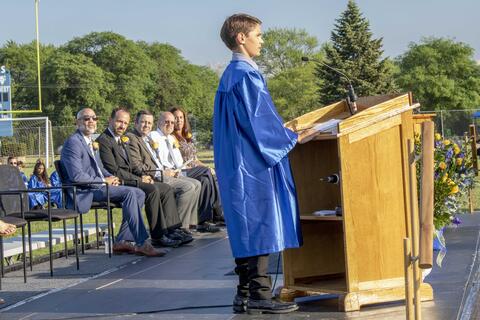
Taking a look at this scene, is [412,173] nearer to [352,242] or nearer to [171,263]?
[352,242]

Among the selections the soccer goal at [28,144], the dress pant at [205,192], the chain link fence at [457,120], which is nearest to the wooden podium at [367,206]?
the dress pant at [205,192]

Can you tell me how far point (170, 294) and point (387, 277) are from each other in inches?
74.9

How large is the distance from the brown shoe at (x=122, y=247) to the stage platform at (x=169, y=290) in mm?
137

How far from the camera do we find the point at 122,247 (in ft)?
34.1

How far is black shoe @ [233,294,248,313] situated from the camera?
250 inches

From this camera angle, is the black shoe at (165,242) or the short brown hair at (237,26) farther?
the black shoe at (165,242)

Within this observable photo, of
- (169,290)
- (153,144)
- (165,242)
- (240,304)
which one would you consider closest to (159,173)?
(153,144)

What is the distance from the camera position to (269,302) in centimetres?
624

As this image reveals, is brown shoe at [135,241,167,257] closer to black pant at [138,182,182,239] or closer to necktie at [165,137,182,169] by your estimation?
black pant at [138,182,182,239]

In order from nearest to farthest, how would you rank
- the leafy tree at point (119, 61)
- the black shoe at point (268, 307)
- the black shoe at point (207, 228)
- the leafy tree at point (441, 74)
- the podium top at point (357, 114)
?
the podium top at point (357, 114), the black shoe at point (268, 307), the black shoe at point (207, 228), the leafy tree at point (441, 74), the leafy tree at point (119, 61)

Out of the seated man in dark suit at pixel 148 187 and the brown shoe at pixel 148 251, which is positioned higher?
the seated man in dark suit at pixel 148 187

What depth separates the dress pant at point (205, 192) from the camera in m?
12.7

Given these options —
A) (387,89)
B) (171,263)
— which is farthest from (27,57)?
(171,263)

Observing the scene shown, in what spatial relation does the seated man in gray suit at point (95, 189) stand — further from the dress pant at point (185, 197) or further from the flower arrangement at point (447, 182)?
the flower arrangement at point (447, 182)
